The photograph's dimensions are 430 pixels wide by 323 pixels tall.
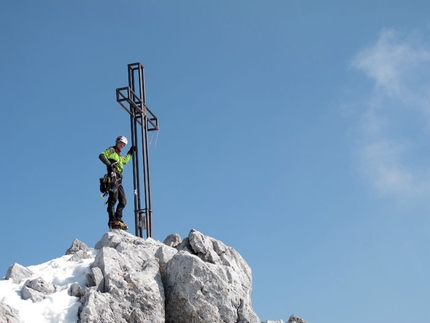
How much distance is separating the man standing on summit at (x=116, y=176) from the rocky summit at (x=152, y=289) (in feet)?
9.10

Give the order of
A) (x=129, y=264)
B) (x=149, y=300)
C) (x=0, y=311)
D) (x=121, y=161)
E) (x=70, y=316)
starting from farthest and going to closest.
A: (x=121, y=161) → (x=129, y=264) → (x=149, y=300) → (x=70, y=316) → (x=0, y=311)

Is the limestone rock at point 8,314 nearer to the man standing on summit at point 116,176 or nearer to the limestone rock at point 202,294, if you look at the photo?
the limestone rock at point 202,294

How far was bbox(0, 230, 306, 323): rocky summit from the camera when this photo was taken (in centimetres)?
1445

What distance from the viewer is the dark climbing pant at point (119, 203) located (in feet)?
65.2

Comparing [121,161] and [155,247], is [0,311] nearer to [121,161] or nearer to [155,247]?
[155,247]

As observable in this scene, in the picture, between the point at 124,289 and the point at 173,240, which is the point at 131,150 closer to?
the point at 173,240

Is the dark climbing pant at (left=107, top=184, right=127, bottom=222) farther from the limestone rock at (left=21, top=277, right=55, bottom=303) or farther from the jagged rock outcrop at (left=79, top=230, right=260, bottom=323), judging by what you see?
the limestone rock at (left=21, top=277, right=55, bottom=303)

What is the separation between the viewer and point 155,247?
1767cm

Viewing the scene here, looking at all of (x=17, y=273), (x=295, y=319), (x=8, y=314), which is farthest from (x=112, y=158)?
(x=8, y=314)

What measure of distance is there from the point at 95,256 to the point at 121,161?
16.0 feet

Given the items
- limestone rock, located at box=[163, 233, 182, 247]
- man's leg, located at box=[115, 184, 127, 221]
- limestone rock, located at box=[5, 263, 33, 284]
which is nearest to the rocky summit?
limestone rock, located at box=[5, 263, 33, 284]

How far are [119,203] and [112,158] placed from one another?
4.62 ft

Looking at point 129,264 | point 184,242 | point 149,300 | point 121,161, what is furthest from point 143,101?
point 149,300

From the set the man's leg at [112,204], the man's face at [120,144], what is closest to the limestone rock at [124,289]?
the man's leg at [112,204]
